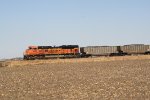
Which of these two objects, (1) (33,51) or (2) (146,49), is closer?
(1) (33,51)

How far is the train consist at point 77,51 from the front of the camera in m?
76.1

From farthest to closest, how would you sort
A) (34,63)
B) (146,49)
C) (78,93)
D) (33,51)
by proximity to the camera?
1. (146,49)
2. (33,51)
3. (34,63)
4. (78,93)

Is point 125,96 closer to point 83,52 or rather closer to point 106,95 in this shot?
point 106,95

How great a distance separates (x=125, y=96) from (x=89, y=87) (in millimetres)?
4828

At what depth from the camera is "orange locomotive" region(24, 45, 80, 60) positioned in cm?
7569

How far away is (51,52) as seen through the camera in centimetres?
7719

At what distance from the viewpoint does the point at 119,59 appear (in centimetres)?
6531

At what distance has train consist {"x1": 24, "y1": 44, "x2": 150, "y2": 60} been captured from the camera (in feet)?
250

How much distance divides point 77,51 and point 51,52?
18.0ft

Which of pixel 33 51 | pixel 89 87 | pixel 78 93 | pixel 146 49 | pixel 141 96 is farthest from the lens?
pixel 146 49

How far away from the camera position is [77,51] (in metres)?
78.7

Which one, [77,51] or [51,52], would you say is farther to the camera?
[77,51]

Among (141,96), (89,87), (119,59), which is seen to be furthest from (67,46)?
(141,96)

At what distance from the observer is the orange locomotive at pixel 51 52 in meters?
75.7
